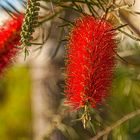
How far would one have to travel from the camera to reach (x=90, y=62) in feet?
2.25

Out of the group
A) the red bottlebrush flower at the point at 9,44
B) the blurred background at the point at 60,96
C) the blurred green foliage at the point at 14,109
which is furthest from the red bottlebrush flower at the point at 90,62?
the blurred green foliage at the point at 14,109

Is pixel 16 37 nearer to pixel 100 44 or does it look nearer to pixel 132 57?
pixel 100 44

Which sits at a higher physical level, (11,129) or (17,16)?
(17,16)

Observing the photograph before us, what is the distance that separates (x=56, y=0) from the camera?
841mm

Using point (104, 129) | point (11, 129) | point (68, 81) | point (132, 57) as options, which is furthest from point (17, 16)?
point (11, 129)

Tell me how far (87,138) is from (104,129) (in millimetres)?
105

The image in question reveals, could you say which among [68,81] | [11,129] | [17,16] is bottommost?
[11,129]

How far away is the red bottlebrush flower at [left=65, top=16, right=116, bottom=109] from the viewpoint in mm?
686

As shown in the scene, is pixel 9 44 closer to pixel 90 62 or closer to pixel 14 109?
pixel 90 62

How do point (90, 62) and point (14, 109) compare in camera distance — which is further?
point (14, 109)

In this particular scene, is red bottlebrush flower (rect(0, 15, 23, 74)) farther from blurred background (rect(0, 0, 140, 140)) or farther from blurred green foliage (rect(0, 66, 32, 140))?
blurred green foliage (rect(0, 66, 32, 140))

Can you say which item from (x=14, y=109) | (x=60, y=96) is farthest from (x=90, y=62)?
(x=14, y=109)

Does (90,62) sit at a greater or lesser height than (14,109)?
greater

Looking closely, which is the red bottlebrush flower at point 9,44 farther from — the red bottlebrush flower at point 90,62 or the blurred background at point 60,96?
the blurred background at point 60,96
